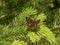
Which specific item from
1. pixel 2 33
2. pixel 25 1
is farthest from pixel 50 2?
pixel 2 33

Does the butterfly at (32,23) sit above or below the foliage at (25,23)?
above

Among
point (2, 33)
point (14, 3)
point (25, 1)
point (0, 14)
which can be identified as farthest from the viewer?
point (25, 1)

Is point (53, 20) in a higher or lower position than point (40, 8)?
lower

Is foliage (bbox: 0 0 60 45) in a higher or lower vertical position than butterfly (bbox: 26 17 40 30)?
lower

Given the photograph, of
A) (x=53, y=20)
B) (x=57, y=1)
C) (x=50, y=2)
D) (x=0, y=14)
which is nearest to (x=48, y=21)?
(x=53, y=20)

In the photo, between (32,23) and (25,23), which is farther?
(25,23)

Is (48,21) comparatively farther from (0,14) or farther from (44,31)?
(44,31)

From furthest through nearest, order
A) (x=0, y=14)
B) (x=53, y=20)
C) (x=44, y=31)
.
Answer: (x=53, y=20), (x=0, y=14), (x=44, y=31)

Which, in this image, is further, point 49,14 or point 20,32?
point 49,14

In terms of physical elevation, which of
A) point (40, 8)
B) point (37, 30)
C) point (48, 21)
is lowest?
point (48, 21)
